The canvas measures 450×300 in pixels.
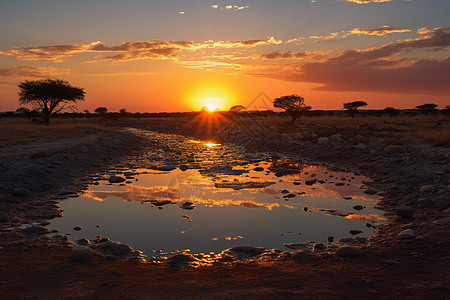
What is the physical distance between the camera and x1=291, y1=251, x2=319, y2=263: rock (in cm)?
577

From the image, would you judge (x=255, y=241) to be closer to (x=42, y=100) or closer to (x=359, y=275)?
(x=359, y=275)

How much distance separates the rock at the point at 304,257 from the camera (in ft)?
18.9

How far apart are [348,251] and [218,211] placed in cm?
399

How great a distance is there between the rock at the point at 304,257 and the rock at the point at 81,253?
4.03 meters

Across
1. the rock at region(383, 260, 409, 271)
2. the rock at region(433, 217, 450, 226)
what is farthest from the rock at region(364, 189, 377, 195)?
the rock at region(383, 260, 409, 271)

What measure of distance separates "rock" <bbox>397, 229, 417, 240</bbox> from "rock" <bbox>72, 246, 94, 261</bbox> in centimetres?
663

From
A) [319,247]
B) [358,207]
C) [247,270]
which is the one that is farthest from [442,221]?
[247,270]

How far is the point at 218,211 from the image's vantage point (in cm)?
891

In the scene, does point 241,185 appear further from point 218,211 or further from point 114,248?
point 114,248

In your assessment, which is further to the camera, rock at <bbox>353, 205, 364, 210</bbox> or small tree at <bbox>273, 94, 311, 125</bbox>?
small tree at <bbox>273, 94, 311, 125</bbox>

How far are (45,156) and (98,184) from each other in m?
4.12

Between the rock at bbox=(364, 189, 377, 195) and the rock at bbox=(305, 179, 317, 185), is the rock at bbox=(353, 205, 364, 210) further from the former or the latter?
the rock at bbox=(305, 179, 317, 185)

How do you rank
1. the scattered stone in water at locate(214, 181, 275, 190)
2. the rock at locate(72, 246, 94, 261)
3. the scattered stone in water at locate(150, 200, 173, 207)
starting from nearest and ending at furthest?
the rock at locate(72, 246, 94, 261) < the scattered stone in water at locate(150, 200, 173, 207) < the scattered stone in water at locate(214, 181, 275, 190)

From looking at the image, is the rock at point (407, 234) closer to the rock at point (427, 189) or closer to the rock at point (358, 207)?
the rock at point (358, 207)
